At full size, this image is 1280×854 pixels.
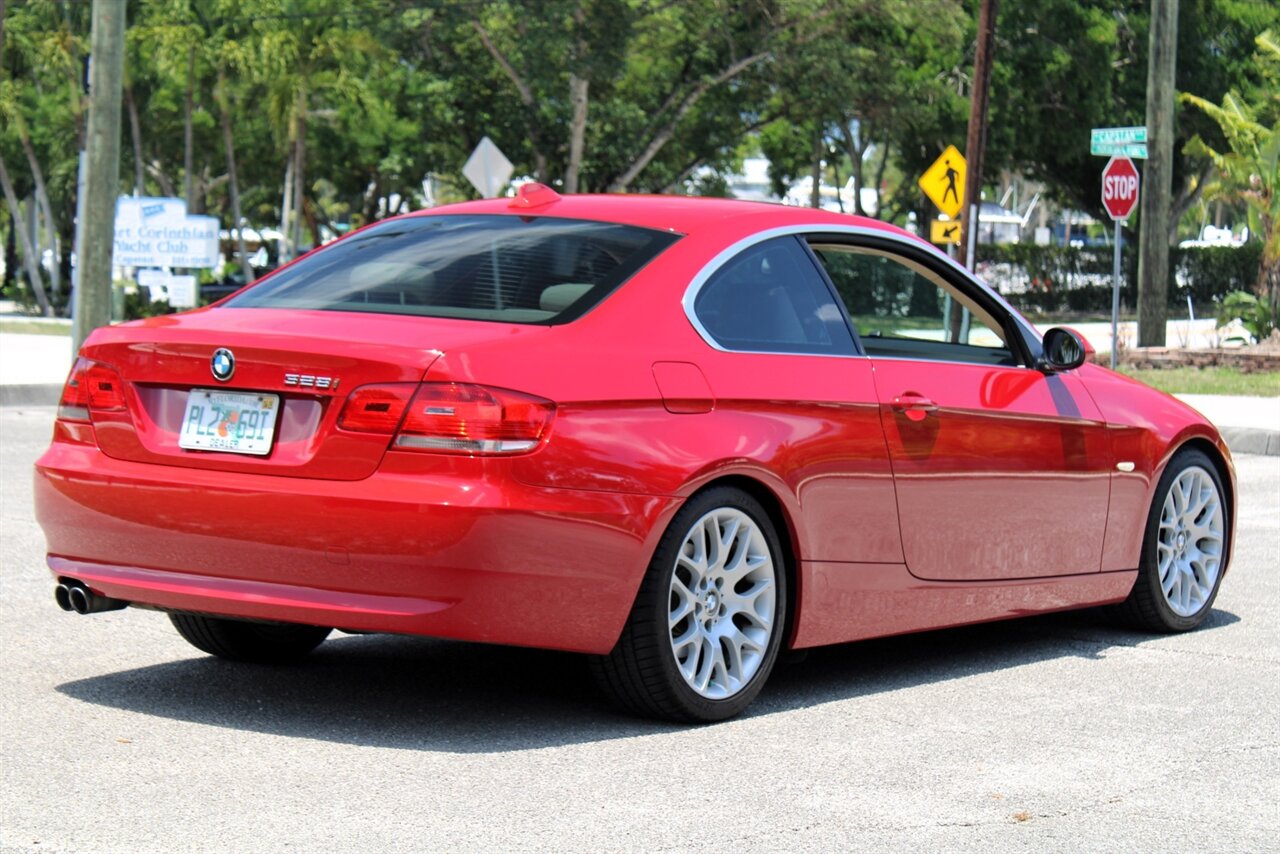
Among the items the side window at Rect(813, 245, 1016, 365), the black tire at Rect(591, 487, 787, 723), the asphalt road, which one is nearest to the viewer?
the asphalt road

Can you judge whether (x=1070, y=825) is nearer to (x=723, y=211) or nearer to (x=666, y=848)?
(x=666, y=848)

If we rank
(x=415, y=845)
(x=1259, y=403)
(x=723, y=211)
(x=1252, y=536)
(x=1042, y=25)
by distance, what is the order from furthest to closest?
(x=1042, y=25)
(x=1259, y=403)
(x=1252, y=536)
(x=723, y=211)
(x=415, y=845)

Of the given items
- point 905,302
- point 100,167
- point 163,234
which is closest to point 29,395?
point 100,167

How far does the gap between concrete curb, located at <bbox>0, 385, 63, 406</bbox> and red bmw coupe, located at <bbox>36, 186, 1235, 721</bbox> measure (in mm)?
14315

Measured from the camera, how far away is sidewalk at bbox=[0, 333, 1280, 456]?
17719 millimetres

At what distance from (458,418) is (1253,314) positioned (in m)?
25.3

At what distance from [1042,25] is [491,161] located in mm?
25492

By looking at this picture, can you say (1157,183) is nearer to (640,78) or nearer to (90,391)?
(640,78)

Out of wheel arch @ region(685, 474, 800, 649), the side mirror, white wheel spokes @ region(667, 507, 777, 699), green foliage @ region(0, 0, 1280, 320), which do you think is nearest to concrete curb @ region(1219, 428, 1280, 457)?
the side mirror

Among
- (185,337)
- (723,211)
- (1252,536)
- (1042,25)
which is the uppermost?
(1042,25)

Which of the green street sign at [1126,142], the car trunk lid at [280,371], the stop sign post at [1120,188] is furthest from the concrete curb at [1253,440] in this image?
the car trunk lid at [280,371]

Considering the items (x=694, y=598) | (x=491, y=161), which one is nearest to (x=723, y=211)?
(x=694, y=598)

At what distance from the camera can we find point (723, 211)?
629cm

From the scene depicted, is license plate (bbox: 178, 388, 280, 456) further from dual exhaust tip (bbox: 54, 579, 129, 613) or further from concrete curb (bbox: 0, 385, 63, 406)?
concrete curb (bbox: 0, 385, 63, 406)
